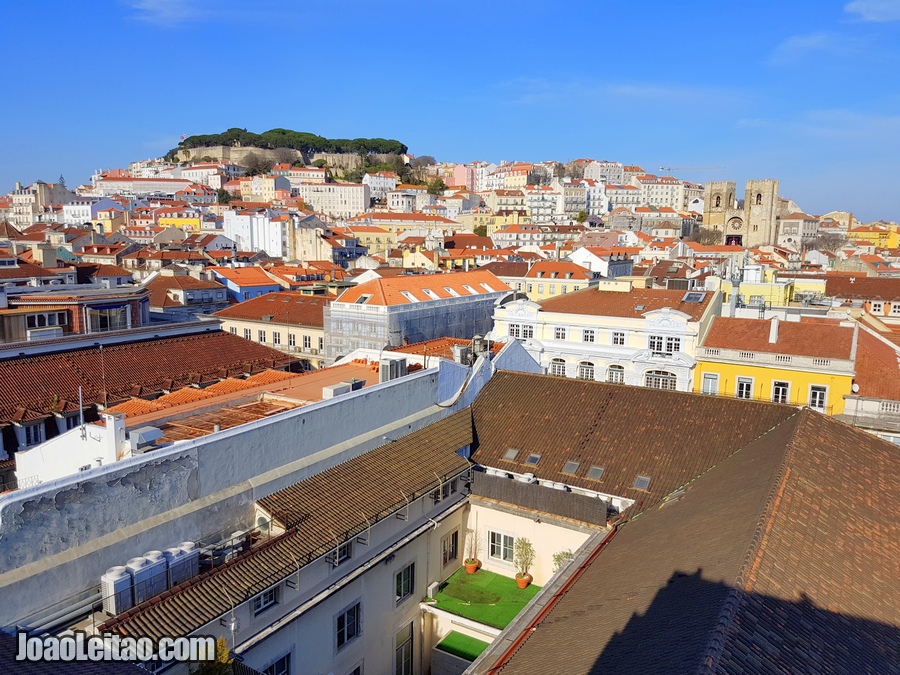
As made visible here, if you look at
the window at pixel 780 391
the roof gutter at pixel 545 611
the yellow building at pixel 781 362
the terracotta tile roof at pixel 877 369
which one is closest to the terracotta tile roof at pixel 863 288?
the terracotta tile roof at pixel 877 369

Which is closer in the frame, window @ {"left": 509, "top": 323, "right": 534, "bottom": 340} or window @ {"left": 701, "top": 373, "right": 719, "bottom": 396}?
window @ {"left": 701, "top": 373, "right": 719, "bottom": 396}

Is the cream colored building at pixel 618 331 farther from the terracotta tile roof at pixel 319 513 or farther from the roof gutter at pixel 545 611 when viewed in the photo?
the roof gutter at pixel 545 611

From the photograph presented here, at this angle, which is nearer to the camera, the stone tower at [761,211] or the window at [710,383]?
the window at [710,383]

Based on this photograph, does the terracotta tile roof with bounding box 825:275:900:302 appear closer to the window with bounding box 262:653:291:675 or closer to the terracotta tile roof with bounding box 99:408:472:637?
the terracotta tile roof with bounding box 99:408:472:637

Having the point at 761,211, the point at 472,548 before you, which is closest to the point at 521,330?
the point at 472,548

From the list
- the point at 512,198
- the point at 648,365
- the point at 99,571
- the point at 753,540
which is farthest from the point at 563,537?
the point at 512,198

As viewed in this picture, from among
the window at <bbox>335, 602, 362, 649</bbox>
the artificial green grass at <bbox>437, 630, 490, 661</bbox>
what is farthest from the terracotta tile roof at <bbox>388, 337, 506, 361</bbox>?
the window at <bbox>335, 602, 362, 649</bbox>
